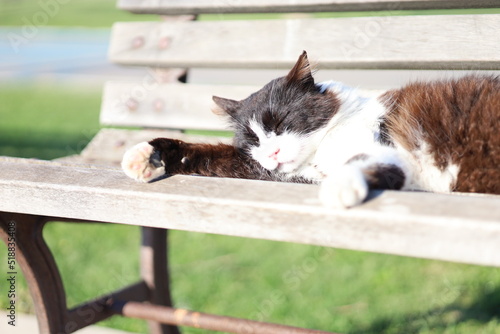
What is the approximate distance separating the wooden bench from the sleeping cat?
166 mm

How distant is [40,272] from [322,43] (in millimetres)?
1247

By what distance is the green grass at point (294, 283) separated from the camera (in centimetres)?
254

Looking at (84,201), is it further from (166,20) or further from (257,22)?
(166,20)

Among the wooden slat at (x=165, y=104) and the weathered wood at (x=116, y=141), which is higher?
the wooden slat at (x=165, y=104)

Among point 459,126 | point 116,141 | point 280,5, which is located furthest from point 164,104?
point 459,126

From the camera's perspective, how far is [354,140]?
4.96 ft

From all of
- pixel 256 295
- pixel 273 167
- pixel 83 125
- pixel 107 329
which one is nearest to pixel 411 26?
pixel 273 167

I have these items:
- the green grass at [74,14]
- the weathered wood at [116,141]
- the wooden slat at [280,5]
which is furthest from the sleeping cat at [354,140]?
the green grass at [74,14]

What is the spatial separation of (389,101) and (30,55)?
16.8 m

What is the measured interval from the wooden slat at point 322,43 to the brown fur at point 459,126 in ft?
1.25

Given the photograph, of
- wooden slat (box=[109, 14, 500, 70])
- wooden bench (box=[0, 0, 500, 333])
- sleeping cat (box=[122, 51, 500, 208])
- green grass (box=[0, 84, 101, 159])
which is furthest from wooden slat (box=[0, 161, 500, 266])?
green grass (box=[0, 84, 101, 159])

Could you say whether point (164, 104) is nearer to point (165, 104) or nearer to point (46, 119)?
point (165, 104)

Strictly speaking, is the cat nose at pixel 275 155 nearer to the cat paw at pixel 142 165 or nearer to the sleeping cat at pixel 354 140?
the sleeping cat at pixel 354 140

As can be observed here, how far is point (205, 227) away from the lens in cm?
109
